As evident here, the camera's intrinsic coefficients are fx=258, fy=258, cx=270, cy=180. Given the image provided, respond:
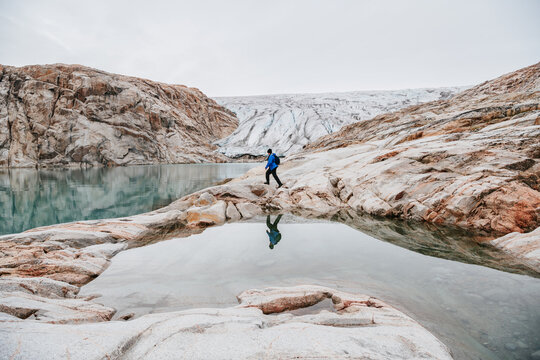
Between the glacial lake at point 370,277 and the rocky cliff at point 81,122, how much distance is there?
41.4 metres

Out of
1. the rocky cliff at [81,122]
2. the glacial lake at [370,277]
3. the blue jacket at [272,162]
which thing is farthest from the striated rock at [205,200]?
the rocky cliff at [81,122]

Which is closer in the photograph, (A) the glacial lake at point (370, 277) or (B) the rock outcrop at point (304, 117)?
(A) the glacial lake at point (370, 277)

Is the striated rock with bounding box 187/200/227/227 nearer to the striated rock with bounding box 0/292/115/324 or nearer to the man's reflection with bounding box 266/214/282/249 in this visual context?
the man's reflection with bounding box 266/214/282/249

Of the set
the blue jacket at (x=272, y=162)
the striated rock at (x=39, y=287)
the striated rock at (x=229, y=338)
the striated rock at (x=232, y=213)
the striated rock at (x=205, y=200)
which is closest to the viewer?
the striated rock at (x=229, y=338)

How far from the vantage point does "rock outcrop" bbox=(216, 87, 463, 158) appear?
47.9 metres

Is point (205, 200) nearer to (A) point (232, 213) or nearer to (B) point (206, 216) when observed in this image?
(A) point (232, 213)

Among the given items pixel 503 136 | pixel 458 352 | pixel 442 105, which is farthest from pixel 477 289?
pixel 442 105

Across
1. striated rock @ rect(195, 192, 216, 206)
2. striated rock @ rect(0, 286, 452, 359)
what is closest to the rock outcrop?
striated rock @ rect(195, 192, 216, 206)

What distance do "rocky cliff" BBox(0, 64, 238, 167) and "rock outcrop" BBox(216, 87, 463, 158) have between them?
6921 millimetres

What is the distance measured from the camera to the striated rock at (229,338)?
1.86 m

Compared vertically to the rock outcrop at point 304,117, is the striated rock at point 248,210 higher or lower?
lower

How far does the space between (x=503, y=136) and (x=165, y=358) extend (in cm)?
1031

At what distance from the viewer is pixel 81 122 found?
40.4m

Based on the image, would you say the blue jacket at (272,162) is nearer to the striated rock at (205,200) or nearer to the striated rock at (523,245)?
the striated rock at (205,200)
